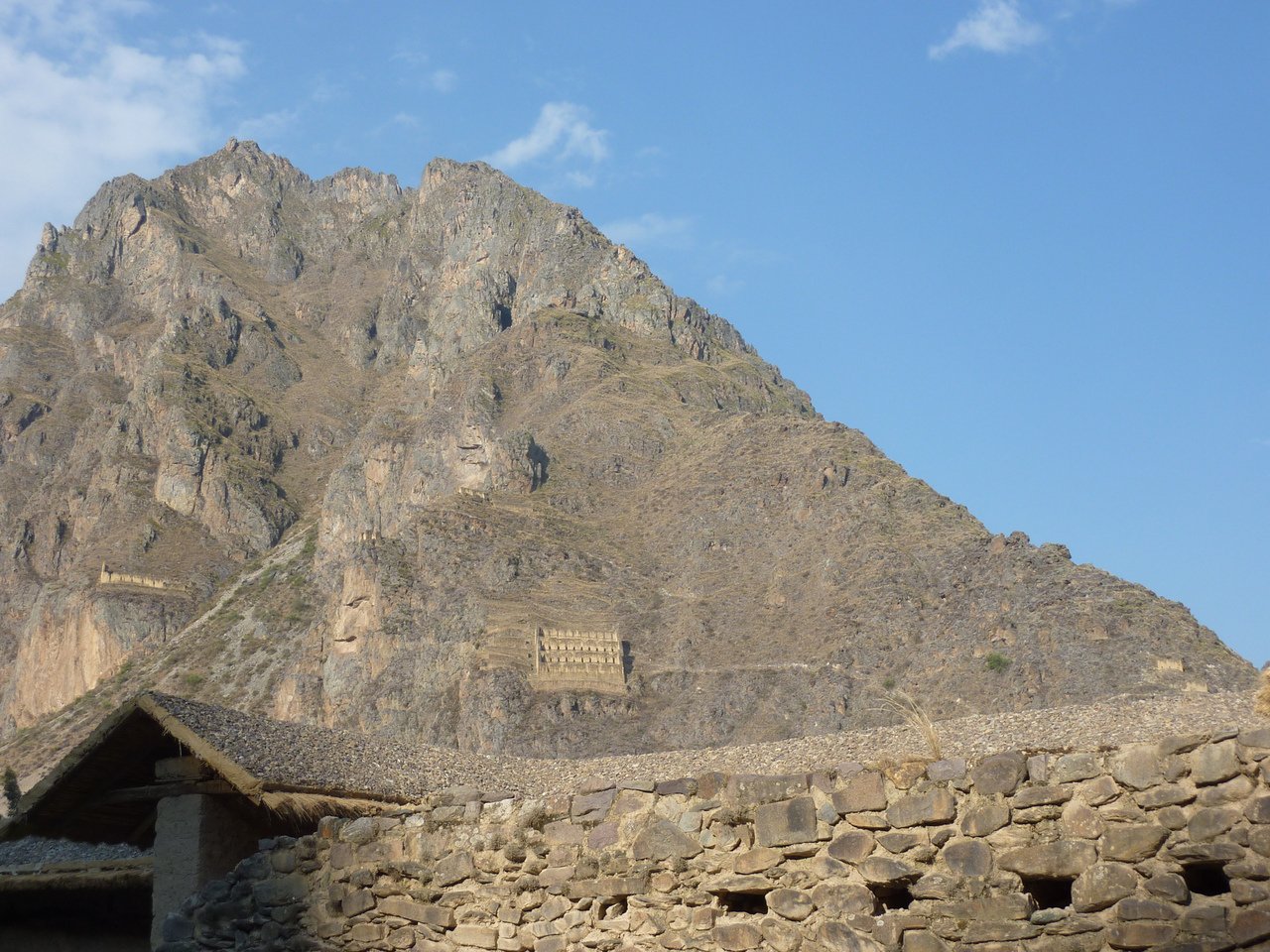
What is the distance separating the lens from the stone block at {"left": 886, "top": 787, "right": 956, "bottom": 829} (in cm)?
641

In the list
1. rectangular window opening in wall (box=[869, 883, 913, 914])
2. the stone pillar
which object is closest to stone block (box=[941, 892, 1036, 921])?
rectangular window opening in wall (box=[869, 883, 913, 914])

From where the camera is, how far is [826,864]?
680 centimetres

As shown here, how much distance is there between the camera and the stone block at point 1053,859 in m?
6.01

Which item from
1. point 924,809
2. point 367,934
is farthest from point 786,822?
point 367,934

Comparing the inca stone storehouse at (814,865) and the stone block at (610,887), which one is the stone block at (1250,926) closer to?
the inca stone storehouse at (814,865)

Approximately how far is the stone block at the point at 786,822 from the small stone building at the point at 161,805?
608cm

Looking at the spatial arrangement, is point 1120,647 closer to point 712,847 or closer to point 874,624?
point 874,624

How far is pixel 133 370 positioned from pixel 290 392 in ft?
64.1

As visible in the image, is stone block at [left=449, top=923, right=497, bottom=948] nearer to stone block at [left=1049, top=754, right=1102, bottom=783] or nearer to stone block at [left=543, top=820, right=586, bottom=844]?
stone block at [left=543, top=820, right=586, bottom=844]

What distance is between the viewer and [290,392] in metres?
164

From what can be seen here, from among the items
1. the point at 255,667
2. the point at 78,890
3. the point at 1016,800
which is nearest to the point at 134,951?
the point at 78,890

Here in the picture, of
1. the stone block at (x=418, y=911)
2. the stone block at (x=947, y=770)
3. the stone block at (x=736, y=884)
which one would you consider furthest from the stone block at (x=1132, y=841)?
the stone block at (x=418, y=911)

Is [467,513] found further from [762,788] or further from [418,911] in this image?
[762,788]

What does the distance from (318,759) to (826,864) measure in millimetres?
7542
